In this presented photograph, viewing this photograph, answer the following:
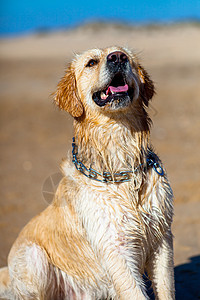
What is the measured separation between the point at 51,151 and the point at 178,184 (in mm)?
3923

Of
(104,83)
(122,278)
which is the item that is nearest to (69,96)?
(104,83)

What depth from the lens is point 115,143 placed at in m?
3.98

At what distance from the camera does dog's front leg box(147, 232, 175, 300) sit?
387cm

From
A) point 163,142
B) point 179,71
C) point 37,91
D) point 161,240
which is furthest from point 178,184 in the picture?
point 179,71

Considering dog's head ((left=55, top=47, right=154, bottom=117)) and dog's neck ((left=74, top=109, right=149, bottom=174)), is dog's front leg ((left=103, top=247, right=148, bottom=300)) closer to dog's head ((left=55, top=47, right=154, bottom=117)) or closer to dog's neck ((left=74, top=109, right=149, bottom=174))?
dog's neck ((left=74, top=109, right=149, bottom=174))

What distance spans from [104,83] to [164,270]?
1.65m

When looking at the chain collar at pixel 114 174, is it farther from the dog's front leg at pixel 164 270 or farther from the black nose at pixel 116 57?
the black nose at pixel 116 57

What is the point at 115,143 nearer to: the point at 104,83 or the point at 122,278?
the point at 104,83

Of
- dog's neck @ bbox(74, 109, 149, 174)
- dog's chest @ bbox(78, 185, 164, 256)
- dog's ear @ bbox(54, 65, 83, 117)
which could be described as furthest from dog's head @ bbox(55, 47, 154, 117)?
dog's chest @ bbox(78, 185, 164, 256)

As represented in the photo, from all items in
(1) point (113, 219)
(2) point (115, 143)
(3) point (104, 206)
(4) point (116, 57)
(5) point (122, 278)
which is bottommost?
(5) point (122, 278)

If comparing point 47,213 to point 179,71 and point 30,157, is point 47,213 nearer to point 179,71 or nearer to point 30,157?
point 30,157

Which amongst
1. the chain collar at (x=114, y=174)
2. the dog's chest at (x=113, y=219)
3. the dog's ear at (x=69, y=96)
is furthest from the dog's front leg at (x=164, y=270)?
the dog's ear at (x=69, y=96)

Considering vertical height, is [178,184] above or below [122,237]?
above

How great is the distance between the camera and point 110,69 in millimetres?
3883
